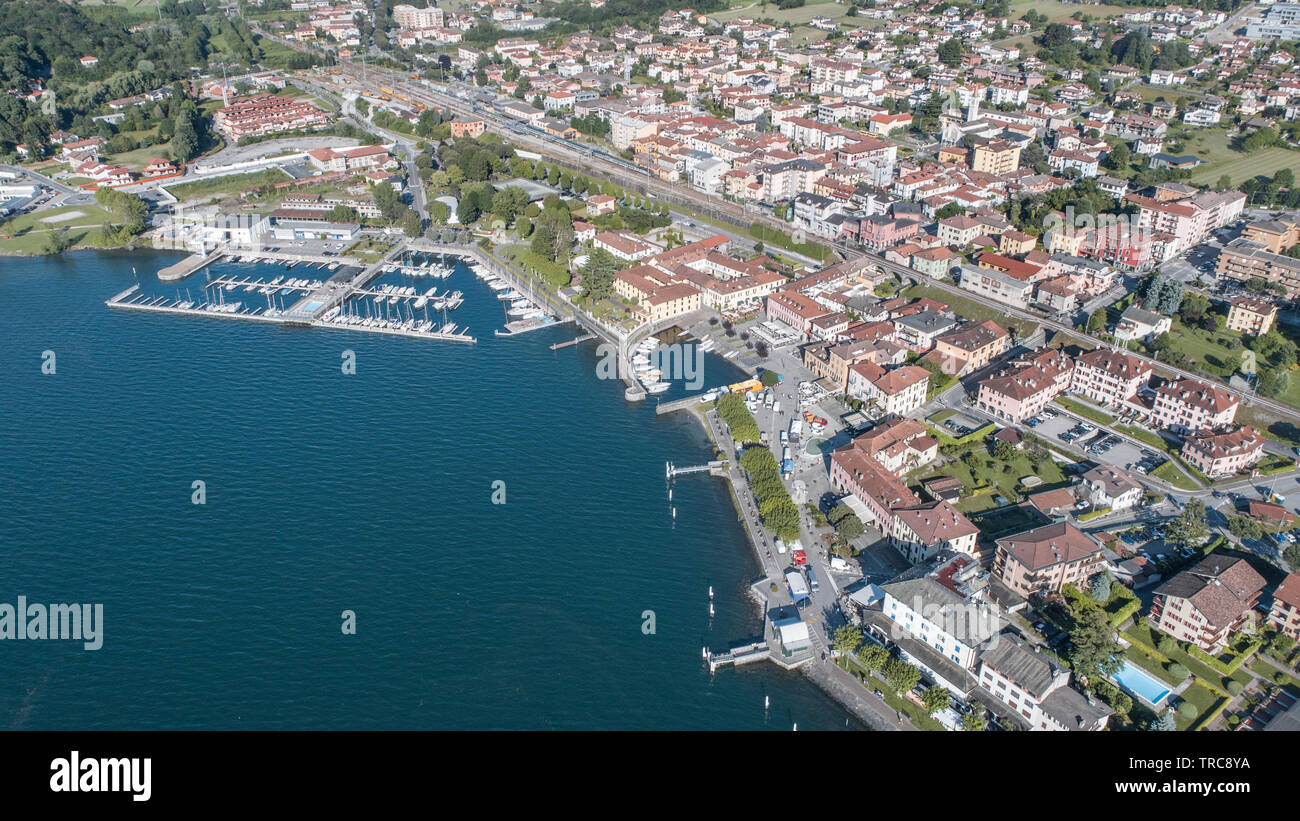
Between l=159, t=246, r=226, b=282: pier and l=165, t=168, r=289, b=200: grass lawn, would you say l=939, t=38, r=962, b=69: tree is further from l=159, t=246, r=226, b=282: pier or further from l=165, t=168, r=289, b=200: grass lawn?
l=159, t=246, r=226, b=282: pier

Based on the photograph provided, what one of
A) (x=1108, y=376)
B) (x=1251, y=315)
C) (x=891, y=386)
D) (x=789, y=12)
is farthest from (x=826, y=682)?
(x=789, y=12)

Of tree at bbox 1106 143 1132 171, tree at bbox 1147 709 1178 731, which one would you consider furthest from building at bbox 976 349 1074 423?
tree at bbox 1106 143 1132 171

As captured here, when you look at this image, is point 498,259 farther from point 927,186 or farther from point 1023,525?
point 1023,525

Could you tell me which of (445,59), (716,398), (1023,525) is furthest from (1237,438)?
(445,59)

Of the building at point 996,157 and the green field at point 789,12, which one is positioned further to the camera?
the green field at point 789,12

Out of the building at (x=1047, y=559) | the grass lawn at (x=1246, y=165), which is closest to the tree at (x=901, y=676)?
the building at (x=1047, y=559)

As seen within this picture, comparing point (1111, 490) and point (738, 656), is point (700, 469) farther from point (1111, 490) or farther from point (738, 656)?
point (1111, 490)

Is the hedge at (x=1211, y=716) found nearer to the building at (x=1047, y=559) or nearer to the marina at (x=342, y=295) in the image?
the building at (x=1047, y=559)
